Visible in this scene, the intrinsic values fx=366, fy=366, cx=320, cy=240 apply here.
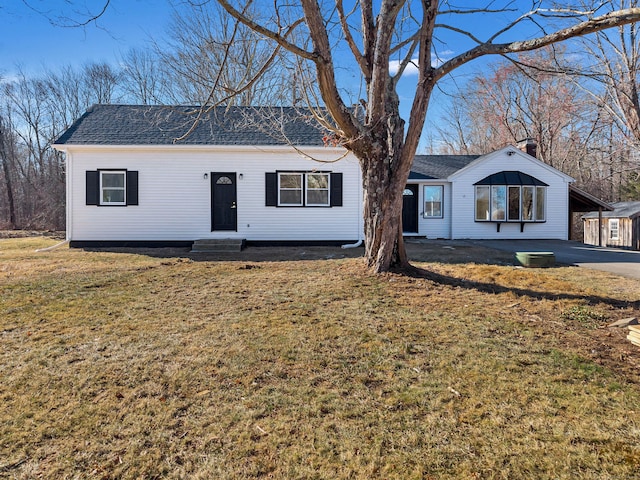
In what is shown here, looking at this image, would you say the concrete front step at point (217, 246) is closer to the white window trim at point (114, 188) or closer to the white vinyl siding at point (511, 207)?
the white window trim at point (114, 188)

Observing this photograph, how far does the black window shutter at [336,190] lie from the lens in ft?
40.4

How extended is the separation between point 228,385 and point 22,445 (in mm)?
1244

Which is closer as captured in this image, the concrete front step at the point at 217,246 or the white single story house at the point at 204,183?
the concrete front step at the point at 217,246

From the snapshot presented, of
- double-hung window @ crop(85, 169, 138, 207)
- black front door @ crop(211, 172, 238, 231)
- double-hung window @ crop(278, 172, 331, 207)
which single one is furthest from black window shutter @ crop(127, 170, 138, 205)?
double-hung window @ crop(278, 172, 331, 207)

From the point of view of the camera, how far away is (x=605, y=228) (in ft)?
65.9

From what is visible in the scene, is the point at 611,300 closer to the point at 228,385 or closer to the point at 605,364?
the point at 605,364

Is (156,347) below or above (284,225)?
below

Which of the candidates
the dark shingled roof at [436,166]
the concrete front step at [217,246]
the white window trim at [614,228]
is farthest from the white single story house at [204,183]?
the white window trim at [614,228]

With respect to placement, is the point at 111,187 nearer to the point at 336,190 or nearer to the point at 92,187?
the point at 92,187

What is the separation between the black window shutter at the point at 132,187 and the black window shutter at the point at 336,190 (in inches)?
253

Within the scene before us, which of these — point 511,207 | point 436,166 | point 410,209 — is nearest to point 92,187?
point 410,209

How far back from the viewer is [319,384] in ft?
9.39

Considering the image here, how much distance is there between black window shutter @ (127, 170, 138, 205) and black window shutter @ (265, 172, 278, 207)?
4.22 metres

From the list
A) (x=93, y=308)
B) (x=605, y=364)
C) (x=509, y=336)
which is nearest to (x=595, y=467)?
(x=605, y=364)
